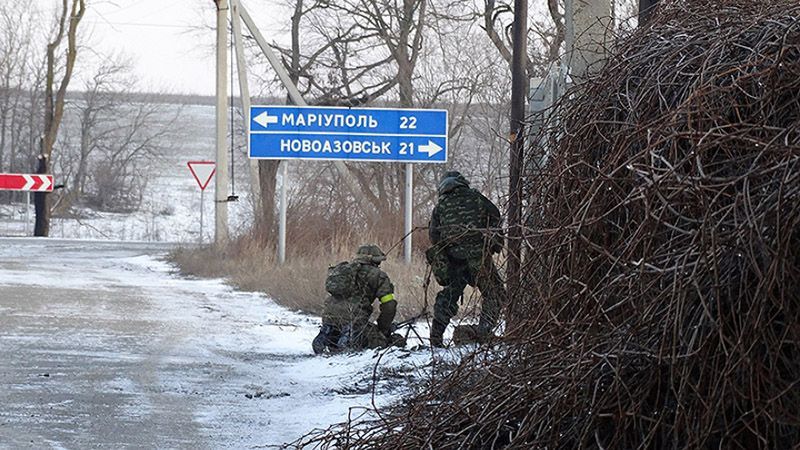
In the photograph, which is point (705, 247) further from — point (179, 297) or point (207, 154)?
point (207, 154)

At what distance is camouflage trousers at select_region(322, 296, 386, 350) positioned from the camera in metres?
11.3

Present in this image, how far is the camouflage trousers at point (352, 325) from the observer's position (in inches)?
446

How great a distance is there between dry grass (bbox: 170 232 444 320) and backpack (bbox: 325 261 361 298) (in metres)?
1.27

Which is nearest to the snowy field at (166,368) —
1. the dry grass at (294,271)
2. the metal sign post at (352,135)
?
the dry grass at (294,271)

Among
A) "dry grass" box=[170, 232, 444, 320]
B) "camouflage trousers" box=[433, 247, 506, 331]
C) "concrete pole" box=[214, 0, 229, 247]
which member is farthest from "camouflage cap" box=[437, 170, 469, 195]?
"concrete pole" box=[214, 0, 229, 247]

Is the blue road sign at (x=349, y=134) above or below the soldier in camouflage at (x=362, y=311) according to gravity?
above

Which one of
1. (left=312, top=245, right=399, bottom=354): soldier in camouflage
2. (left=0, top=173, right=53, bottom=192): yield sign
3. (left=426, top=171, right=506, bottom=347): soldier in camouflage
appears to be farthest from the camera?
(left=0, top=173, right=53, bottom=192): yield sign

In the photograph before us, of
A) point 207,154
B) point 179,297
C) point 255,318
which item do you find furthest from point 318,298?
point 207,154

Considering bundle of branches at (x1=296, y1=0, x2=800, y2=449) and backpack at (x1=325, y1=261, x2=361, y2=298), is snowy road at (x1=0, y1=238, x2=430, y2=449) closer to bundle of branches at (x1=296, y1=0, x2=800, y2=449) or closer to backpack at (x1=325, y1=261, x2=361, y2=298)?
backpack at (x1=325, y1=261, x2=361, y2=298)

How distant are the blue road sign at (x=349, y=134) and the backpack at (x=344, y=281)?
24.8 feet

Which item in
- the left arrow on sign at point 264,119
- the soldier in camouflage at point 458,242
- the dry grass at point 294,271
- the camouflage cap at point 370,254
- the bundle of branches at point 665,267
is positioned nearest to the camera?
the bundle of branches at point 665,267

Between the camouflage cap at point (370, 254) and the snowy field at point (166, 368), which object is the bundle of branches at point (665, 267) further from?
the camouflage cap at point (370, 254)

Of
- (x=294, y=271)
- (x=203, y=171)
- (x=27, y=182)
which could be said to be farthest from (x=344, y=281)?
(x=27, y=182)

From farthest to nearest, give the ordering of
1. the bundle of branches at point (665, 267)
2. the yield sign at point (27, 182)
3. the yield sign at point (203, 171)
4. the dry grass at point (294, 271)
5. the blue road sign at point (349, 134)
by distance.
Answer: the yield sign at point (27, 182) < the yield sign at point (203, 171) < the blue road sign at point (349, 134) < the dry grass at point (294, 271) < the bundle of branches at point (665, 267)
